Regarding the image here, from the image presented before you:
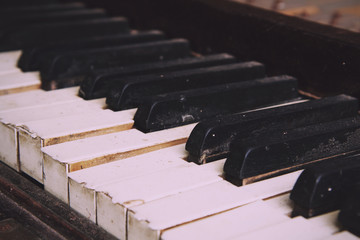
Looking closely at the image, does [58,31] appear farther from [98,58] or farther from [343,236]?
[343,236]

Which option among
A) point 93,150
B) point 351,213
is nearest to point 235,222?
point 351,213

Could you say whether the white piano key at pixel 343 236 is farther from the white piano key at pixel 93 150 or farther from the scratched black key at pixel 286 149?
the white piano key at pixel 93 150

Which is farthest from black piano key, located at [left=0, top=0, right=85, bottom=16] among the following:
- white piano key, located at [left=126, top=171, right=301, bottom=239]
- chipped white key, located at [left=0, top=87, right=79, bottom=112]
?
white piano key, located at [left=126, top=171, right=301, bottom=239]

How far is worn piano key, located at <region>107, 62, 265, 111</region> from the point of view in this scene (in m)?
1.67

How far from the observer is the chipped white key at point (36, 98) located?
166 cm

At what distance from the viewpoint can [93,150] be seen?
1.38m

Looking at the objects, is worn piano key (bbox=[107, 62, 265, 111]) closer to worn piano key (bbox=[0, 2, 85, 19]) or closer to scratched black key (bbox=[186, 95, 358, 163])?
scratched black key (bbox=[186, 95, 358, 163])

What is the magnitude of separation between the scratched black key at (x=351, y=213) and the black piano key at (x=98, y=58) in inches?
40.8

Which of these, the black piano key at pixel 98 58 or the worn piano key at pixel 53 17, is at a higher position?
the worn piano key at pixel 53 17

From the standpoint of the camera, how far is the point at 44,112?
1.62 metres

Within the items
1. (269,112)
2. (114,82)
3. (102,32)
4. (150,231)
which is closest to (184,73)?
(114,82)

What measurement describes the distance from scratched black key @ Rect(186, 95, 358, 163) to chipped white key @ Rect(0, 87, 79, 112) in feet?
1.65

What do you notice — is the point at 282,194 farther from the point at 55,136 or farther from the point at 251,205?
the point at 55,136

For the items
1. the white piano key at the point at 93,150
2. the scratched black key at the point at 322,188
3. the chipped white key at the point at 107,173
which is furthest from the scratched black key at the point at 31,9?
the scratched black key at the point at 322,188
